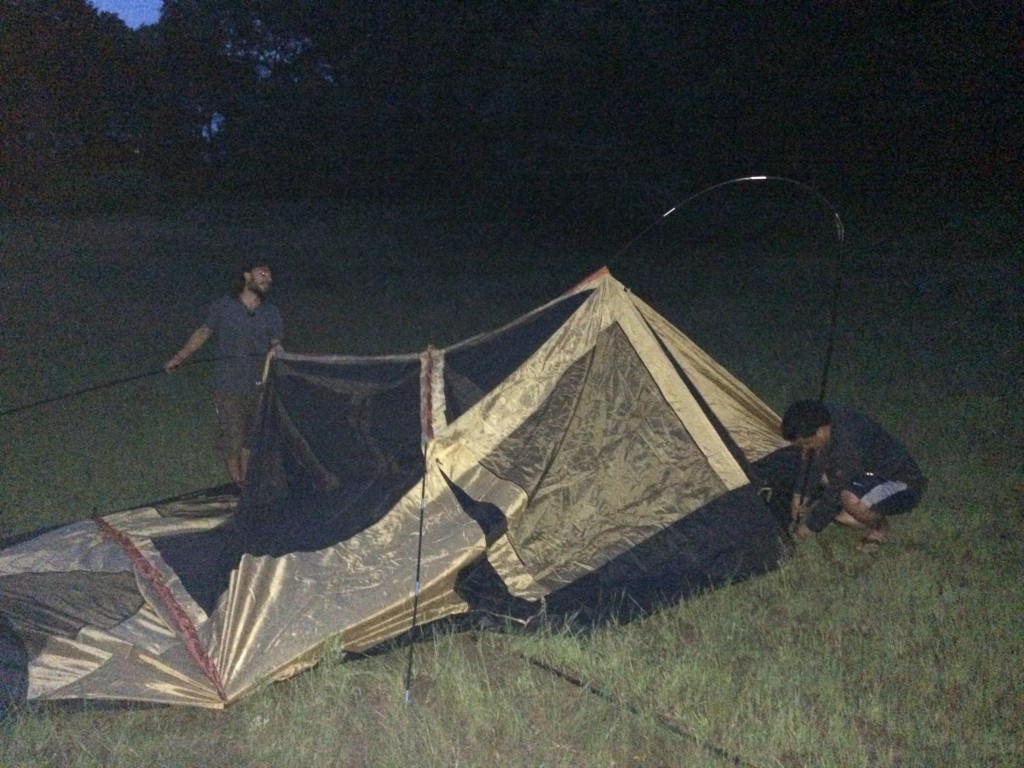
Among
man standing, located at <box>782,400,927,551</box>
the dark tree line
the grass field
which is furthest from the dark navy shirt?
the dark tree line

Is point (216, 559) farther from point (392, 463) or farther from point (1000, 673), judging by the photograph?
point (1000, 673)

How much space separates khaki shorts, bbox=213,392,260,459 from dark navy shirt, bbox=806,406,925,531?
343 centimetres

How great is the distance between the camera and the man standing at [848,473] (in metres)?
5.85

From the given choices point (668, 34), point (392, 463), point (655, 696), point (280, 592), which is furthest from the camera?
point (668, 34)

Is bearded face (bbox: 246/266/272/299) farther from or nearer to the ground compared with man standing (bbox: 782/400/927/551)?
farther from the ground

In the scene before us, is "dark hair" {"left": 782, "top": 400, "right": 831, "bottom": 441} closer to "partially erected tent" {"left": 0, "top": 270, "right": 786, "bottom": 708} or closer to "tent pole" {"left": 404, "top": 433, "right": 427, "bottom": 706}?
"partially erected tent" {"left": 0, "top": 270, "right": 786, "bottom": 708}

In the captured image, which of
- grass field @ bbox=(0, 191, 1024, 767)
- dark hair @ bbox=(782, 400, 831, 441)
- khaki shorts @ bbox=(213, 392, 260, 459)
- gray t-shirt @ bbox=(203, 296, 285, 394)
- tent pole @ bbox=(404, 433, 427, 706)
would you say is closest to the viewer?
grass field @ bbox=(0, 191, 1024, 767)

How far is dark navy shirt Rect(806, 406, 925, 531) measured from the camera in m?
5.86

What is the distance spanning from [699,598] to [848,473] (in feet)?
3.85

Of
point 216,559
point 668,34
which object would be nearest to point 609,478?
point 216,559

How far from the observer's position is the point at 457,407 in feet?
18.3

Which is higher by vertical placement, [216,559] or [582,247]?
[582,247]

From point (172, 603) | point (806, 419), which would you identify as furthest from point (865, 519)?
point (172, 603)

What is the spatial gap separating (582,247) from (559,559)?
19.8 m
